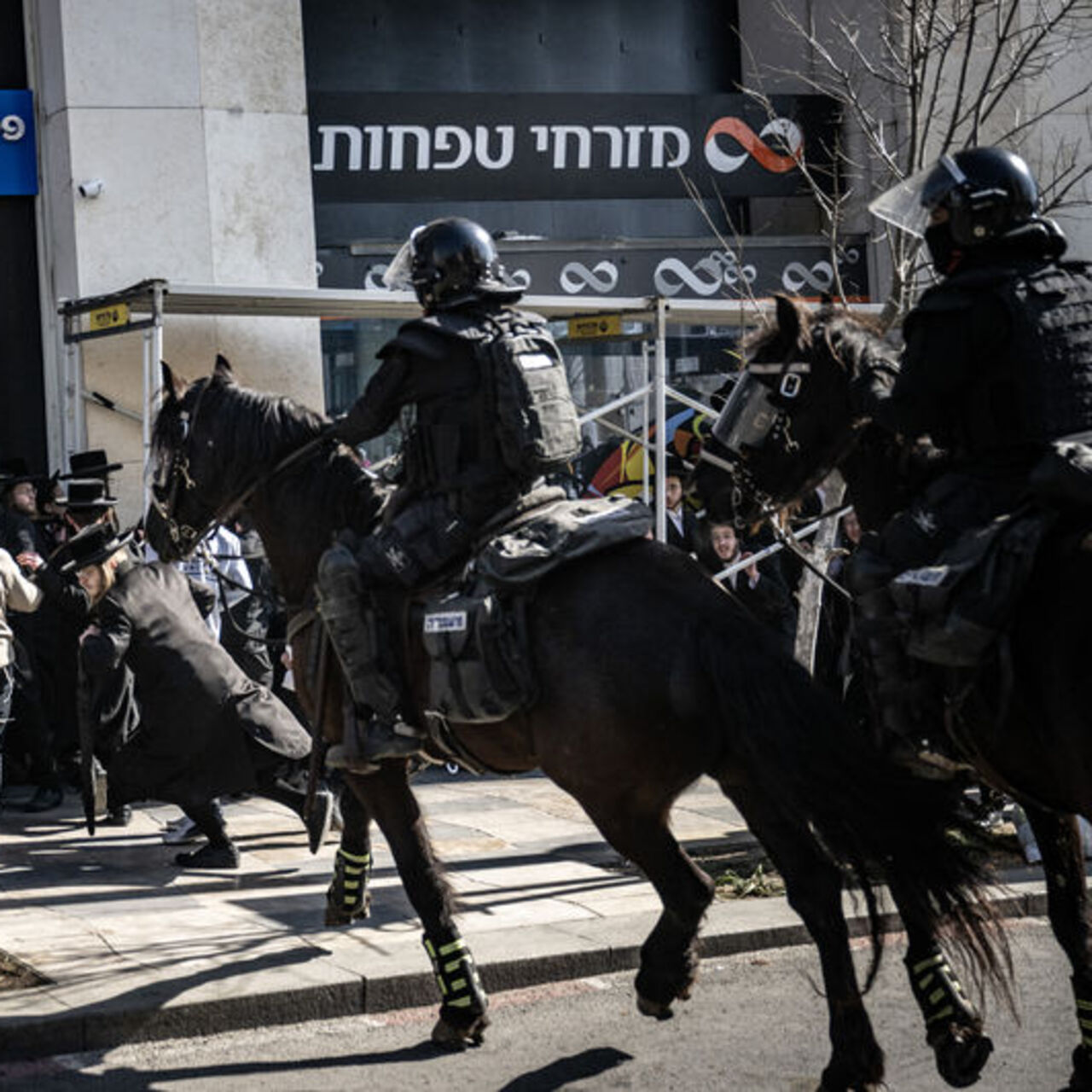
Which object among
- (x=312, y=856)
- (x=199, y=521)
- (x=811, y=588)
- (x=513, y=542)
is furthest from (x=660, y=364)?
(x=513, y=542)

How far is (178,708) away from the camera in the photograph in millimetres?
9773

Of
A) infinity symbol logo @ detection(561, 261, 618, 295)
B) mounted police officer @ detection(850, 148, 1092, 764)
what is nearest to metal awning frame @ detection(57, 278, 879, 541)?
infinity symbol logo @ detection(561, 261, 618, 295)

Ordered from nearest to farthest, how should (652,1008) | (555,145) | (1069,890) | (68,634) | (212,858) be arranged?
1. (1069,890)
2. (652,1008)
3. (212,858)
4. (68,634)
5. (555,145)

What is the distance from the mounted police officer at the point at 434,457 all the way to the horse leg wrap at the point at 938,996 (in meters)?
1.88

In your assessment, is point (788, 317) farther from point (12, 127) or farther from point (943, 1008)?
point (12, 127)

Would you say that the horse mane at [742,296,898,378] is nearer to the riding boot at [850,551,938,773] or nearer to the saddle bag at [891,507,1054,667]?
the riding boot at [850,551,938,773]

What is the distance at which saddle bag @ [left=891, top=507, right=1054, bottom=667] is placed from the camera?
15.6ft

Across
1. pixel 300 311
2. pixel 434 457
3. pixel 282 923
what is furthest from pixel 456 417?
pixel 300 311

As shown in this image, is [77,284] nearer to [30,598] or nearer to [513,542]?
[30,598]

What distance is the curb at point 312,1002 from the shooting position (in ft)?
20.5

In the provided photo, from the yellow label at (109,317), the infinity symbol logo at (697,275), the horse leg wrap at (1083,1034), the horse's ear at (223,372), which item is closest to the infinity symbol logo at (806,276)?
the infinity symbol logo at (697,275)

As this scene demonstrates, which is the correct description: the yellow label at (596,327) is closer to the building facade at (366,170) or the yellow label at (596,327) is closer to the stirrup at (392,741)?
the building facade at (366,170)

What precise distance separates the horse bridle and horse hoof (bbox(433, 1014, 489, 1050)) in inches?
84.6

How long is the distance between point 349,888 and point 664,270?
10.1 m
